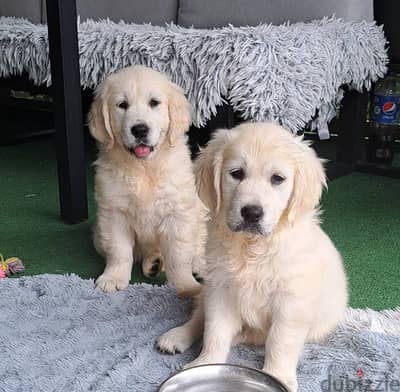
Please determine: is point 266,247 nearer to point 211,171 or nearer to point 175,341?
point 211,171

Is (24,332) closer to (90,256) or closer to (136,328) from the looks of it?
(136,328)

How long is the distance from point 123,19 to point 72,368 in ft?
9.71

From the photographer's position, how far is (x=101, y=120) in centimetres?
232

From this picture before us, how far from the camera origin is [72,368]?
1700mm

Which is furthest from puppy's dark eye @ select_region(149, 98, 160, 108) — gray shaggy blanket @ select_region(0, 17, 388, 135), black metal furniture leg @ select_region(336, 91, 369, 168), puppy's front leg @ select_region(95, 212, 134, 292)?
black metal furniture leg @ select_region(336, 91, 369, 168)

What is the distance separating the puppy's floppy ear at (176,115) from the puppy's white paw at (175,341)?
2.50ft

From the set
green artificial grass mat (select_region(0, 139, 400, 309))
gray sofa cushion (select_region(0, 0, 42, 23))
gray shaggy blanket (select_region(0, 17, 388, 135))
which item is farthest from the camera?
gray sofa cushion (select_region(0, 0, 42, 23))

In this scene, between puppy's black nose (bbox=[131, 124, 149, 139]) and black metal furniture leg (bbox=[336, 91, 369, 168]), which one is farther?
black metal furniture leg (bbox=[336, 91, 369, 168])

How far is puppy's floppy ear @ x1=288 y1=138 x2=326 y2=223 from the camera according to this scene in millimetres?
1563

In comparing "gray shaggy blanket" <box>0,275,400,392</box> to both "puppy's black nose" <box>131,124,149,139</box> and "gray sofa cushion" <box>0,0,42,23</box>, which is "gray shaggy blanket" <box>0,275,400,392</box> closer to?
"puppy's black nose" <box>131,124,149,139</box>

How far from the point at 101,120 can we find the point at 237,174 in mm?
907

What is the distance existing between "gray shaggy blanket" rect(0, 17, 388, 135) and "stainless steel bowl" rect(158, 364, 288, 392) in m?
1.40

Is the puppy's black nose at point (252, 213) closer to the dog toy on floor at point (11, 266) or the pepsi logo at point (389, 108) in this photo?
the dog toy on floor at point (11, 266)

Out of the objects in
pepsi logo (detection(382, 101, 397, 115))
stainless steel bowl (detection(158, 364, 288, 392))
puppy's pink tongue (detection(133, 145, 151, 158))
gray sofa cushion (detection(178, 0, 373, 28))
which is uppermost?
gray sofa cushion (detection(178, 0, 373, 28))
